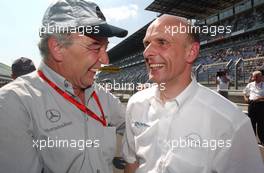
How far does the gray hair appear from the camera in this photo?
2.03 m

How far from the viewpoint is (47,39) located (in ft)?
6.79

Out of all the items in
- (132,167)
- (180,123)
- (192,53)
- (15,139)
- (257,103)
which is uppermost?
(192,53)

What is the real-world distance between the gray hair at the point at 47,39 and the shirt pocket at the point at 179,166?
3.85ft

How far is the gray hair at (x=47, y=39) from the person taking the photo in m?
2.03

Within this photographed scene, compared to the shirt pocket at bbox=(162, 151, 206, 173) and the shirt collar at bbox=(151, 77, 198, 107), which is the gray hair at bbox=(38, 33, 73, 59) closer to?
the shirt collar at bbox=(151, 77, 198, 107)

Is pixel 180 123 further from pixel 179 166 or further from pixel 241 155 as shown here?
pixel 241 155

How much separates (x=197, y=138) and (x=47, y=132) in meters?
1.13

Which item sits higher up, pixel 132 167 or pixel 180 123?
pixel 180 123

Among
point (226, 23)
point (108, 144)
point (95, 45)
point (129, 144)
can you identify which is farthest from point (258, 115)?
point (226, 23)

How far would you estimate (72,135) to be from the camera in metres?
1.88

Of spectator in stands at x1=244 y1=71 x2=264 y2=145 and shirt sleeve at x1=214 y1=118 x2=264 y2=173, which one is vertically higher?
shirt sleeve at x1=214 y1=118 x2=264 y2=173

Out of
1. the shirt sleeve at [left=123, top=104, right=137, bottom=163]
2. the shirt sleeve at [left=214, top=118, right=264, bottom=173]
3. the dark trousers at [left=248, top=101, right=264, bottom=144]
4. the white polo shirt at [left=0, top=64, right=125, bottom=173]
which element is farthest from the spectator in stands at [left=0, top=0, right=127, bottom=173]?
the dark trousers at [left=248, top=101, right=264, bottom=144]

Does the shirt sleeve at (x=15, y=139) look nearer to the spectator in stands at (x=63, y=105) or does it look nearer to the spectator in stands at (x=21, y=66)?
the spectator in stands at (x=63, y=105)

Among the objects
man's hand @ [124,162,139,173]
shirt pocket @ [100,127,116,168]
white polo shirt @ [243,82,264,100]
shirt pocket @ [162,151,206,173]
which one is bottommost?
white polo shirt @ [243,82,264,100]
